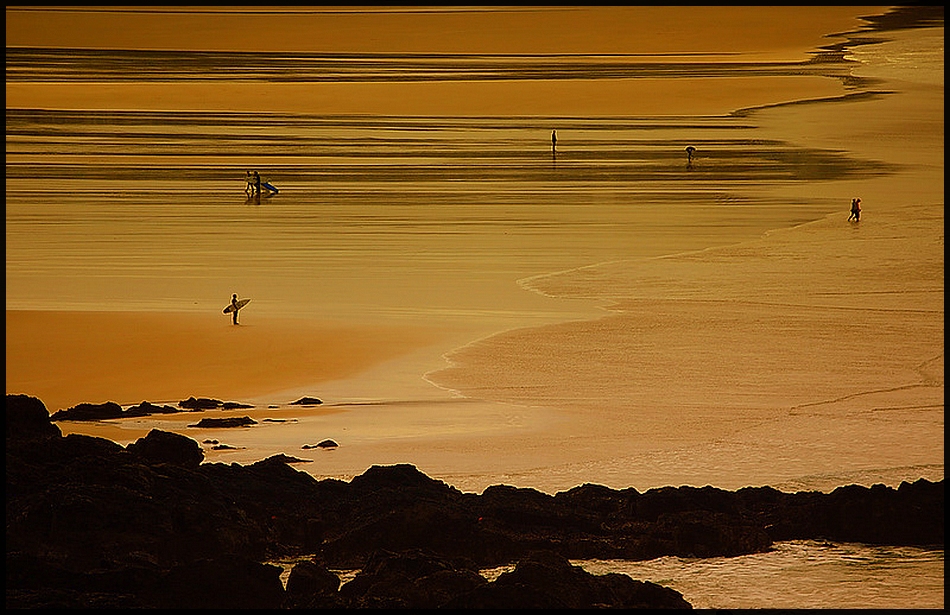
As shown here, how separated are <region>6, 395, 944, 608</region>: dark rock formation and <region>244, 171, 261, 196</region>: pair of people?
1918 centimetres

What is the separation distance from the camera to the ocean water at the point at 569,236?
12.1 meters

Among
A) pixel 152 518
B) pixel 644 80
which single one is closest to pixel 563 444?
pixel 152 518

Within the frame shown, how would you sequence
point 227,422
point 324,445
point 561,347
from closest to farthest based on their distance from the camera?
1. point 324,445
2. point 227,422
3. point 561,347

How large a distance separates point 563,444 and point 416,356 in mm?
4182

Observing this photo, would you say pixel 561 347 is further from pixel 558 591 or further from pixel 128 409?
pixel 558 591

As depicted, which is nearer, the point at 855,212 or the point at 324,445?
the point at 324,445

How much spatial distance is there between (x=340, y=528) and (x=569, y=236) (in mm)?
16236

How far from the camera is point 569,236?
24.8 m

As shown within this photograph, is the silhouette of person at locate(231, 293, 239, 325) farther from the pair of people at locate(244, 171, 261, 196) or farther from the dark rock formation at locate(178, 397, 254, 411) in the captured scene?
the pair of people at locate(244, 171, 261, 196)

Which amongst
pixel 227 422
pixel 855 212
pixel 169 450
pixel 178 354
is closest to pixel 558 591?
pixel 169 450

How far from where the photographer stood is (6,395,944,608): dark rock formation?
7.25 meters

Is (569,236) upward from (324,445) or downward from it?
upward

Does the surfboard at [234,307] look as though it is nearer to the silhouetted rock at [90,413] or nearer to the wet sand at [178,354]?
the wet sand at [178,354]

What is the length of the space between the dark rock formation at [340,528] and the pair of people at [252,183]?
1918cm
